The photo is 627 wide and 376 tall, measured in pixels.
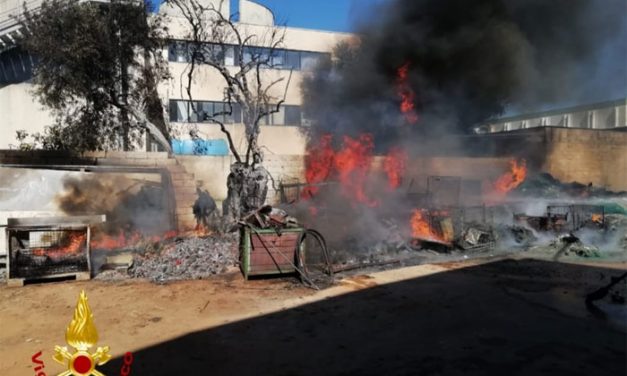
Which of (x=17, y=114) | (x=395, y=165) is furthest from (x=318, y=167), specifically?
(x=17, y=114)

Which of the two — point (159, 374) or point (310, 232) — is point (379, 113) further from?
point (159, 374)

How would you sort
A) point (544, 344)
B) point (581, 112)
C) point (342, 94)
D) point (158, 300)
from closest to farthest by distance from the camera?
1. point (544, 344)
2. point (158, 300)
3. point (342, 94)
4. point (581, 112)

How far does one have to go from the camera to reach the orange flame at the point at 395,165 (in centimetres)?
1715

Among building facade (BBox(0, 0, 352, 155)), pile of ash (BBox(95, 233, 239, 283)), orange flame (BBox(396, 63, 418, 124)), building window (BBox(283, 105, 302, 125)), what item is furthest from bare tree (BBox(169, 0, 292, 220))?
orange flame (BBox(396, 63, 418, 124))

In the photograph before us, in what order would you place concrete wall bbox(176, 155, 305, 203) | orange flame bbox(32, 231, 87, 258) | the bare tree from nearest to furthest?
orange flame bbox(32, 231, 87, 258)
the bare tree
concrete wall bbox(176, 155, 305, 203)

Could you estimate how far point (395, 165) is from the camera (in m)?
17.4

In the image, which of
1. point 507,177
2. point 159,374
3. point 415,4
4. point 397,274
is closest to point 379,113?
point 415,4

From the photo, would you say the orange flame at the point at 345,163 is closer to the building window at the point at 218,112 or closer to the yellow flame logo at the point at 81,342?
the building window at the point at 218,112

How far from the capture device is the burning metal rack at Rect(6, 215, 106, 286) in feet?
23.4

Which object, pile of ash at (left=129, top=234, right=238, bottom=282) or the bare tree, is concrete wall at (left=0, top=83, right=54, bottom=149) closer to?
the bare tree

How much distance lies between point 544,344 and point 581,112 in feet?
130

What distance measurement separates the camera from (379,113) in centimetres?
1905

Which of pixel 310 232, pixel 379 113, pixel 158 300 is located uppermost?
pixel 379 113

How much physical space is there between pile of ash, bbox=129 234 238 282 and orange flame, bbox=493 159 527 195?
12.2 metres
